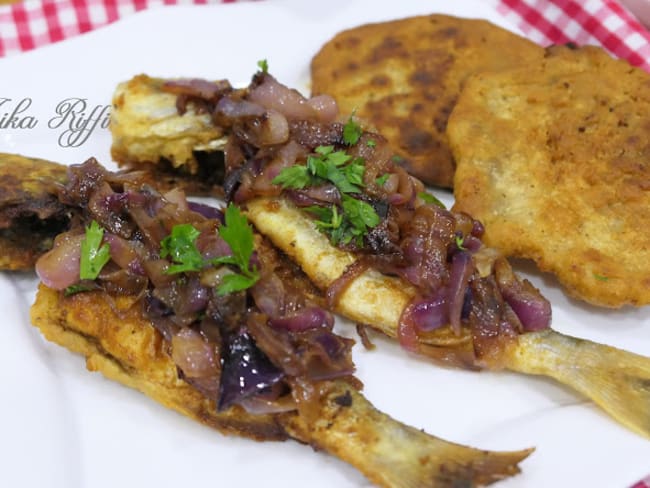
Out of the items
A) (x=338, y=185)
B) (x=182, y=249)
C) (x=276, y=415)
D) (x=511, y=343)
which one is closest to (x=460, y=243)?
(x=511, y=343)

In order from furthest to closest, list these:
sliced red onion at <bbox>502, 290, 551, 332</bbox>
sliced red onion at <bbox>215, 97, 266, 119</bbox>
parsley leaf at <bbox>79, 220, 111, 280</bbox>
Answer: sliced red onion at <bbox>215, 97, 266, 119</bbox> → sliced red onion at <bbox>502, 290, 551, 332</bbox> → parsley leaf at <bbox>79, 220, 111, 280</bbox>

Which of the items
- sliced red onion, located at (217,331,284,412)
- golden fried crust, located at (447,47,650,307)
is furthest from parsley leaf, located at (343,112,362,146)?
sliced red onion, located at (217,331,284,412)

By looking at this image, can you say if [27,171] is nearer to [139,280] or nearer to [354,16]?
[139,280]

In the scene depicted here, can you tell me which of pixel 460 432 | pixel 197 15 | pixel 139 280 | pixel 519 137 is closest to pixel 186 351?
pixel 139 280

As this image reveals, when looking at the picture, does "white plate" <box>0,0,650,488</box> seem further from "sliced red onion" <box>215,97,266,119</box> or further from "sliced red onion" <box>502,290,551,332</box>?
"sliced red onion" <box>215,97,266,119</box>

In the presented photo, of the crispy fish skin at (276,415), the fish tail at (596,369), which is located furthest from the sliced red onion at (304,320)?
the fish tail at (596,369)

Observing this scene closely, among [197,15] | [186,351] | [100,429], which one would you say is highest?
[197,15]
